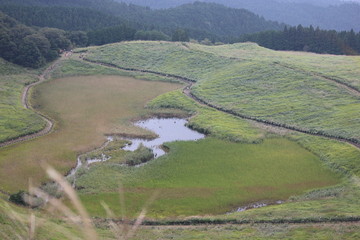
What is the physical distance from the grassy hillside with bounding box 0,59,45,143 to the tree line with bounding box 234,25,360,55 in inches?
3169

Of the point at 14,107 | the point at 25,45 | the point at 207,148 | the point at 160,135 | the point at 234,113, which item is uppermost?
the point at 25,45

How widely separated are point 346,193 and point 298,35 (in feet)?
340

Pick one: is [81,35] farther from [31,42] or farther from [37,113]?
[37,113]

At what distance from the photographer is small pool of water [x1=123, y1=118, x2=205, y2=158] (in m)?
53.0

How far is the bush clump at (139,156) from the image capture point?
47.1m

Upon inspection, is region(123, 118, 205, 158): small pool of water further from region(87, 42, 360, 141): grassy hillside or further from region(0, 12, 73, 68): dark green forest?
region(0, 12, 73, 68): dark green forest

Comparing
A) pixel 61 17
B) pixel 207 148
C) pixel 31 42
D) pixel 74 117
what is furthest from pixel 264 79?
pixel 61 17

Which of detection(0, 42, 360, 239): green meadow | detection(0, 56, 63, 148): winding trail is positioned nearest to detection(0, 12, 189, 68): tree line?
detection(0, 56, 63, 148): winding trail

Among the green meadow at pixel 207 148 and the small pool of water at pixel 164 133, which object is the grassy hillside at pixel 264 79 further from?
the small pool of water at pixel 164 133

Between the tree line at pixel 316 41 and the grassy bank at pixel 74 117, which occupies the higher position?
the tree line at pixel 316 41

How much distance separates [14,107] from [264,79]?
44743mm

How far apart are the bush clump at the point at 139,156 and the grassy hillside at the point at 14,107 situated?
15343 millimetres

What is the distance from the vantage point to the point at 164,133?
58.4 metres

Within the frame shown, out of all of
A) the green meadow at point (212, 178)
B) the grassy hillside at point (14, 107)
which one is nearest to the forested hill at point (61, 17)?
the grassy hillside at point (14, 107)
